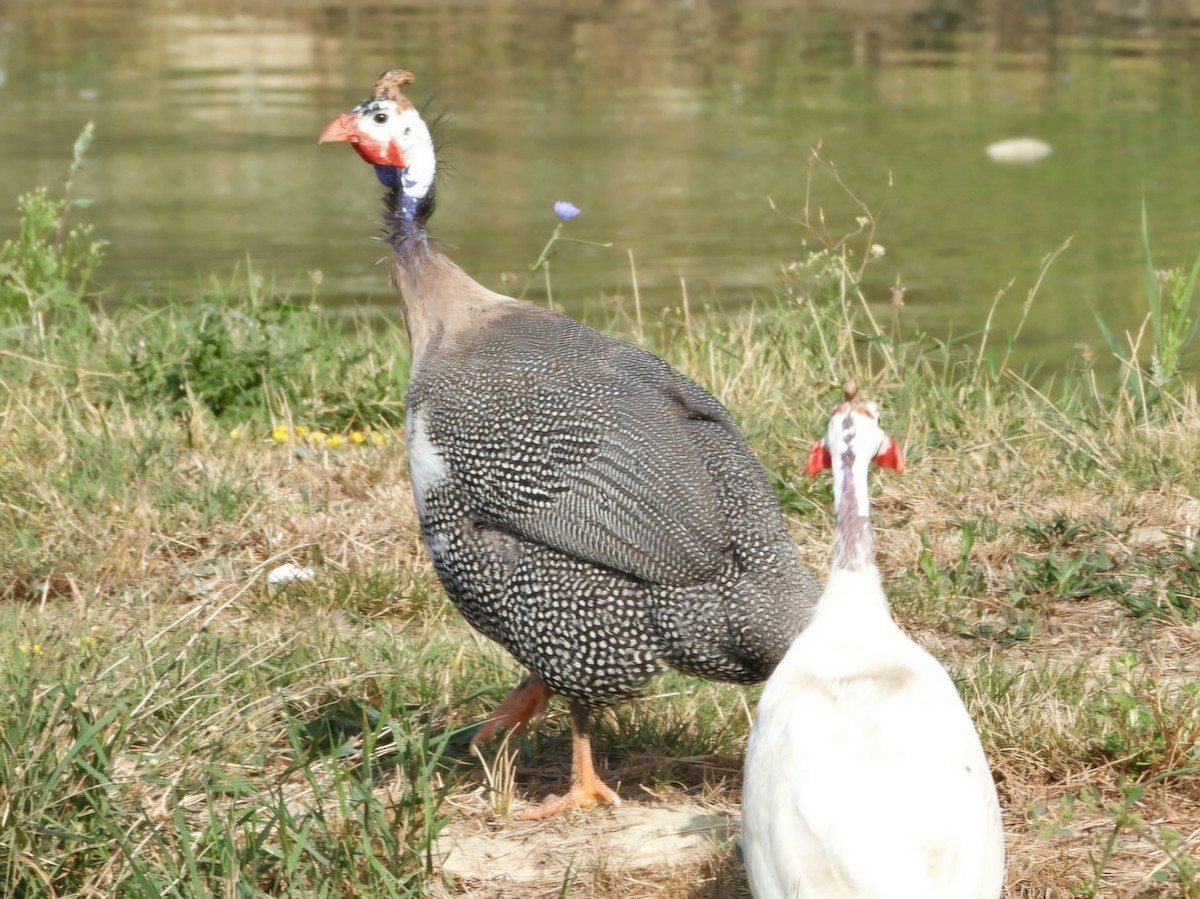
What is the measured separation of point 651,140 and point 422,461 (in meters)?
8.14

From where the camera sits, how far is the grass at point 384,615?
2887 mm

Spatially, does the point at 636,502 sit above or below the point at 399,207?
below

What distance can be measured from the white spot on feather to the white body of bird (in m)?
1.01

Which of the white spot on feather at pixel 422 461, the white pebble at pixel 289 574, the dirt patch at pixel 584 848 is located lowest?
the dirt patch at pixel 584 848

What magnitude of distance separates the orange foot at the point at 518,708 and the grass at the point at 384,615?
0.24ft

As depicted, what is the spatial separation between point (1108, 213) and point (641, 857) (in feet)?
23.5

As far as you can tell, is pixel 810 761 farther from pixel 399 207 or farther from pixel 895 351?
pixel 895 351

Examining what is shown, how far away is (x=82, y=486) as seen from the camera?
4.69 meters

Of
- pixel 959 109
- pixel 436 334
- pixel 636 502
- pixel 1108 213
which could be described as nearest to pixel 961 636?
pixel 636 502

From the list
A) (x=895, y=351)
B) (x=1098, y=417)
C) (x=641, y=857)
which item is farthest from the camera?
(x=895, y=351)

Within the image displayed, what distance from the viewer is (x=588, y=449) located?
3.36 meters

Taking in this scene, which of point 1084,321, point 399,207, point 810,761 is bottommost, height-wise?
point 1084,321

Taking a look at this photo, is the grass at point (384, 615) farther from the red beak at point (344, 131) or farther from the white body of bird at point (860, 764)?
the red beak at point (344, 131)

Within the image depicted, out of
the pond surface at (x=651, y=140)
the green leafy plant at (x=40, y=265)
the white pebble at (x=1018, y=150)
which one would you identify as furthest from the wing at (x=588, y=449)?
the white pebble at (x=1018, y=150)
